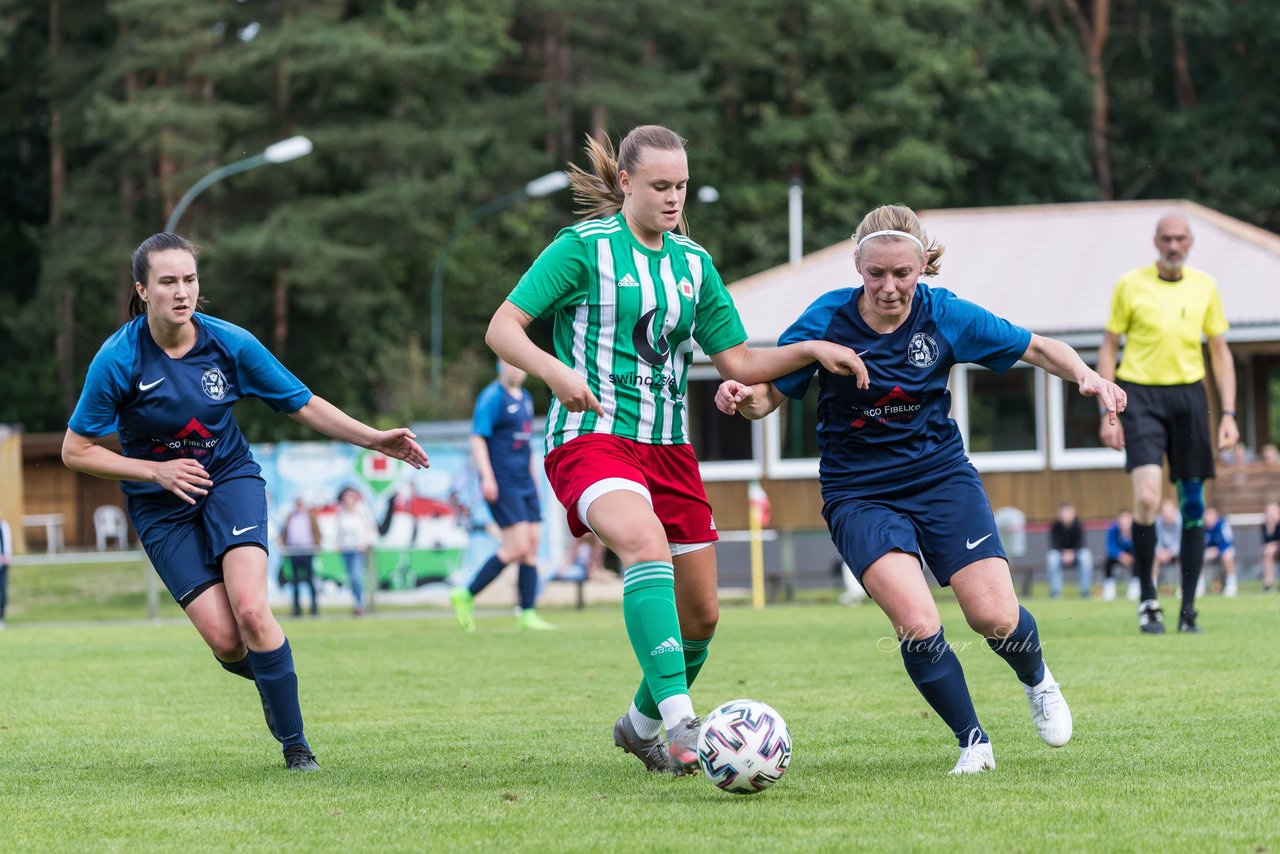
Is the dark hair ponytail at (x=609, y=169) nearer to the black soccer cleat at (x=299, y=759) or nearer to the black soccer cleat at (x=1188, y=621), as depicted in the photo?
the black soccer cleat at (x=299, y=759)

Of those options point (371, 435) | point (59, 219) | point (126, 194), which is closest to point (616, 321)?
point (371, 435)

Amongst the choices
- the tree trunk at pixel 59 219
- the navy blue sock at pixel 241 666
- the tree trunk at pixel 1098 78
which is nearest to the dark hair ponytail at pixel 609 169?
the navy blue sock at pixel 241 666

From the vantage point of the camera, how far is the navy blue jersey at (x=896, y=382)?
21.0ft

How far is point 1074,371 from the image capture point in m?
6.41

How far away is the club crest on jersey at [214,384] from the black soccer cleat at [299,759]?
1385 mm

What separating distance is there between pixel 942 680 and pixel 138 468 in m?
3.06

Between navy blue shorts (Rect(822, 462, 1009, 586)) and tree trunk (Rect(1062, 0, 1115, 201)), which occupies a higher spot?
tree trunk (Rect(1062, 0, 1115, 201))

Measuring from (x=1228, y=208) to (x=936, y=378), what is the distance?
47.3 metres

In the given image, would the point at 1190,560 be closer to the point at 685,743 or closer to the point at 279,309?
the point at 685,743

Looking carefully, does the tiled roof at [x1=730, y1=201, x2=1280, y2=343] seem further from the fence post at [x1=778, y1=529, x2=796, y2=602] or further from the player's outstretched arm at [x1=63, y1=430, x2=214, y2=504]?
the player's outstretched arm at [x1=63, y1=430, x2=214, y2=504]

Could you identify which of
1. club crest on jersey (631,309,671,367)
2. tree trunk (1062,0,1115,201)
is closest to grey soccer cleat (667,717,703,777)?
club crest on jersey (631,309,671,367)

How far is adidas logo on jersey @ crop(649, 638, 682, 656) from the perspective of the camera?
233 inches

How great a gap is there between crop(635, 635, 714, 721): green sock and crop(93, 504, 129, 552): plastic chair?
4232cm

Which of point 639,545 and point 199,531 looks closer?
point 639,545
